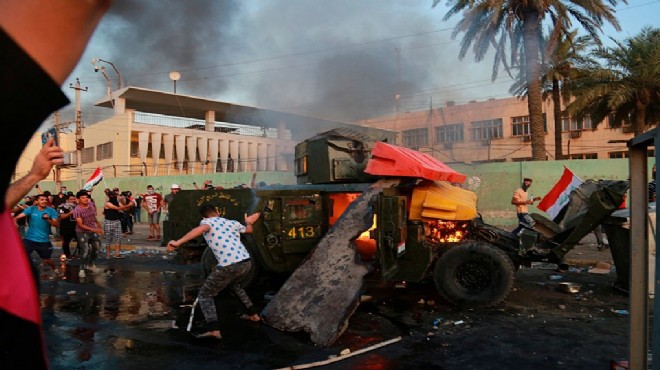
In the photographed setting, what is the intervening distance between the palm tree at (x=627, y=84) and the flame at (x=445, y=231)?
17.5 meters

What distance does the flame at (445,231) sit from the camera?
6.50m

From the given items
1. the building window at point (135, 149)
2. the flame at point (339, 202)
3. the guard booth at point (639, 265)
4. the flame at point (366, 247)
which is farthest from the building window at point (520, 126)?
the guard booth at point (639, 265)

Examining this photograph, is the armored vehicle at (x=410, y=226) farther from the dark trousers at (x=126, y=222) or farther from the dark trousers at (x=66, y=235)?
the dark trousers at (x=126, y=222)

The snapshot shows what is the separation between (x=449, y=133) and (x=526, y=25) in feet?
43.7

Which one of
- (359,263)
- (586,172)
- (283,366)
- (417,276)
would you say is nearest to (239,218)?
(359,263)

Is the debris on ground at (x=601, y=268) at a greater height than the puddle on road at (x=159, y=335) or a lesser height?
greater

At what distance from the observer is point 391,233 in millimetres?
5859

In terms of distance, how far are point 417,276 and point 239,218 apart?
2.75m

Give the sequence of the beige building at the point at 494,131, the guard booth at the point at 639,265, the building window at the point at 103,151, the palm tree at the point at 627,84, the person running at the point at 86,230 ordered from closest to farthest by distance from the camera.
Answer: the guard booth at the point at 639,265 → the person running at the point at 86,230 → the palm tree at the point at 627,84 → the beige building at the point at 494,131 → the building window at the point at 103,151

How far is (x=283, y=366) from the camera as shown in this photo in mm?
4254

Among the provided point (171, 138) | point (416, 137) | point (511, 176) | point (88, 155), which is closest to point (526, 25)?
point (511, 176)

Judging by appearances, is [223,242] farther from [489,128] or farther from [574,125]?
[574,125]

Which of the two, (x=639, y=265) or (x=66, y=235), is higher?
(x=639, y=265)

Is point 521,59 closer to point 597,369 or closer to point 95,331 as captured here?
point 597,369
